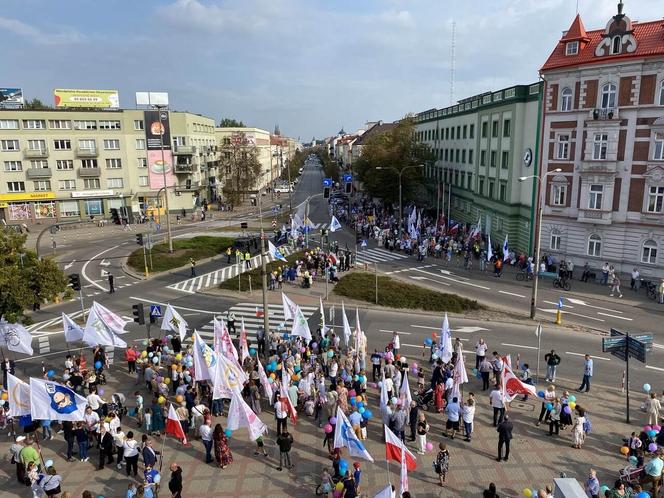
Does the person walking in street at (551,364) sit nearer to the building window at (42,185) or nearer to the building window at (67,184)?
the building window at (67,184)

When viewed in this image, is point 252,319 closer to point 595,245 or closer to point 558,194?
point 558,194

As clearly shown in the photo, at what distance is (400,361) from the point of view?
773 inches

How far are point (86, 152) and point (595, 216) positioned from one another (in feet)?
207

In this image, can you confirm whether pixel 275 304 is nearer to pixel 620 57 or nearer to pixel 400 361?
pixel 400 361


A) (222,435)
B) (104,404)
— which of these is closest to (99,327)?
(104,404)

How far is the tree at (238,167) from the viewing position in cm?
8775

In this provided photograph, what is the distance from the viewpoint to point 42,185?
6931cm

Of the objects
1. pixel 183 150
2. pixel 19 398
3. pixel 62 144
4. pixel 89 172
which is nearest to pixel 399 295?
pixel 19 398

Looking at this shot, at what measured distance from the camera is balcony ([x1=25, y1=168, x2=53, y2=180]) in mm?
67750

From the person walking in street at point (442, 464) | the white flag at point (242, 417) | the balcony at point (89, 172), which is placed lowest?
the person walking in street at point (442, 464)

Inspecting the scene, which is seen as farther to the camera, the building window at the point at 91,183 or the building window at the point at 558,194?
the building window at the point at 91,183


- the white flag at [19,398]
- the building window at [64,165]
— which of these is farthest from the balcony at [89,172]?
the white flag at [19,398]

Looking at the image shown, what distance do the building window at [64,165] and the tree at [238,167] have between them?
23448 millimetres

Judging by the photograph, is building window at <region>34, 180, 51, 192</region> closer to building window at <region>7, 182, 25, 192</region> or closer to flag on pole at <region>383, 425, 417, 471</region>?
building window at <region>7, 182, 25, 192</region>
